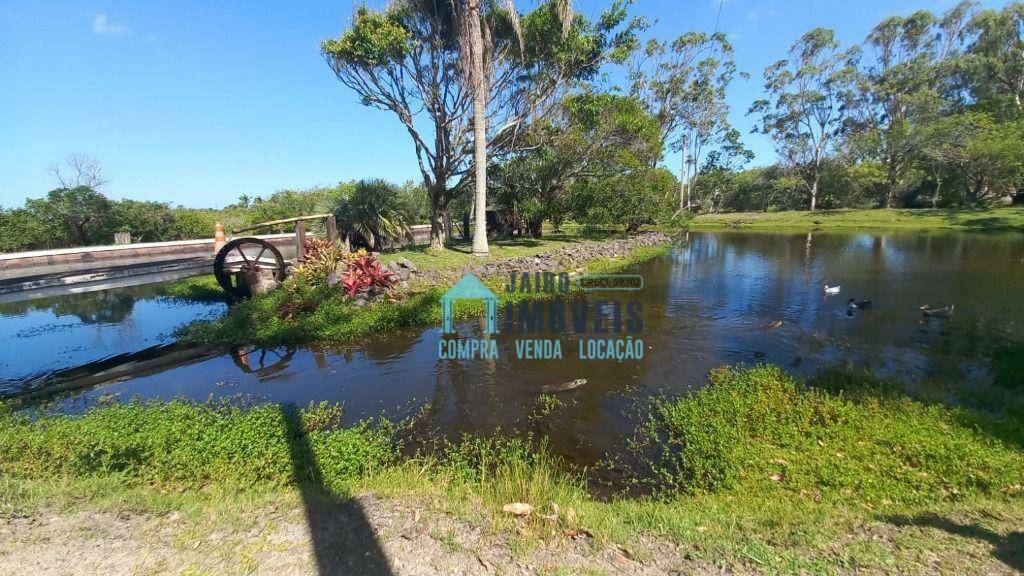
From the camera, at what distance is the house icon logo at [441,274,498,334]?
9.50 m

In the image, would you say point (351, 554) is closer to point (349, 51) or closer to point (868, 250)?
point (349, 51)

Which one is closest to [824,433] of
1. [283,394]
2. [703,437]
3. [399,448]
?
[703,437]

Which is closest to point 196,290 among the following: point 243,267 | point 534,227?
point 243,267

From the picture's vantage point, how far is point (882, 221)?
3341 cm

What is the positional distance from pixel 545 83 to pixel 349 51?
746cm

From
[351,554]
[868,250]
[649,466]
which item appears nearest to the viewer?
[351,554]

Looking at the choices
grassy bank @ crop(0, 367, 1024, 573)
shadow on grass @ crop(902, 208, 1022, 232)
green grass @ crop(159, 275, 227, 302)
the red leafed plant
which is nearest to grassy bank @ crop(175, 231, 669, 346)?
the red leafed plant

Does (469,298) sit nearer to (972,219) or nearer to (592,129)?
(592,129)

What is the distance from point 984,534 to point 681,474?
Answer: 200 centimetres

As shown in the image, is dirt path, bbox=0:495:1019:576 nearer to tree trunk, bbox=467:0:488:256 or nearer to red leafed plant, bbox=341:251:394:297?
red leafed plant, bbox=341:251:394:297

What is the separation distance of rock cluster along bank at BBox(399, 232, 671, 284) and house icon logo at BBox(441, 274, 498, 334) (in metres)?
0.48

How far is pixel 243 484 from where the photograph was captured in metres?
3.61

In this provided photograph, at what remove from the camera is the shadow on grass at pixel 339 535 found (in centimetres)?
242

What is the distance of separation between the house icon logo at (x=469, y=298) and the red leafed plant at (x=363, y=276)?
5.08ft
